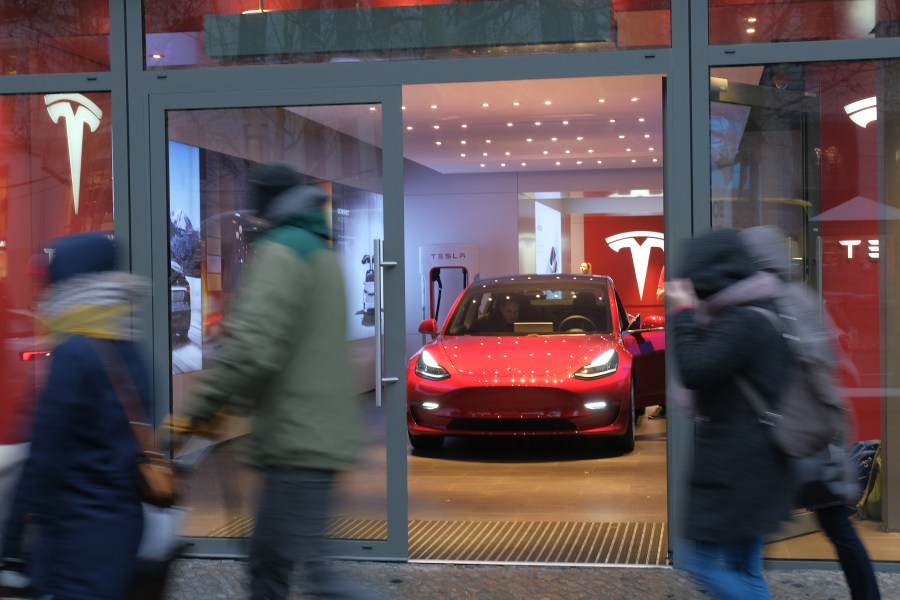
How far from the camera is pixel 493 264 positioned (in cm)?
2044

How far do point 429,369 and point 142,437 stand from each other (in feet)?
20.6

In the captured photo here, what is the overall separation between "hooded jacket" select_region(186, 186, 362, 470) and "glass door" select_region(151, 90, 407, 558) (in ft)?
7.54

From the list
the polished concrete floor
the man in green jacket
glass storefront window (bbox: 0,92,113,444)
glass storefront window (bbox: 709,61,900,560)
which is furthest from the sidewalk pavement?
the man in green jacket

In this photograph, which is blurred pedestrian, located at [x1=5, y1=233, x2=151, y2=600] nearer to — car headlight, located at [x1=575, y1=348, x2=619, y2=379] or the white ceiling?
the white ceiling

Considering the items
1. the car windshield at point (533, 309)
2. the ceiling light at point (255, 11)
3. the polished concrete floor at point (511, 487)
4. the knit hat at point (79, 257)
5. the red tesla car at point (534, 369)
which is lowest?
the polished concrete floor at point (511, 487)

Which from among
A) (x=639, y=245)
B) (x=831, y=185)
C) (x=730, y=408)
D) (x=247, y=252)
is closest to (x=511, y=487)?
(x=247, y=252)

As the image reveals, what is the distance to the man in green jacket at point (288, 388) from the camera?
3.14m

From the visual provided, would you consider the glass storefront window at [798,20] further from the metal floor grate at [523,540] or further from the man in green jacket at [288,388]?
the man in green jacket at [288,388]

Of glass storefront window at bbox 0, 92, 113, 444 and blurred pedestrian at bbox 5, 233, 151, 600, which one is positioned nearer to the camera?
blurred pedestrian at bbox 5, 233, 151, 600

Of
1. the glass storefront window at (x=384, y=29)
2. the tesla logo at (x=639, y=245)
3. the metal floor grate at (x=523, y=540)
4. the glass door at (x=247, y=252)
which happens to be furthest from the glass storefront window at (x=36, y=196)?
the tesla logo at (x=639, y=245)

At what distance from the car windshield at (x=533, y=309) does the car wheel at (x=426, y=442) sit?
99 centimetres

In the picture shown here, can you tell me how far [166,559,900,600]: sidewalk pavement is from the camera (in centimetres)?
522

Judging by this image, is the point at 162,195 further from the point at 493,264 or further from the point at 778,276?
the point at 493,264

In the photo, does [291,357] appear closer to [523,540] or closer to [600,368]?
[523,540]
